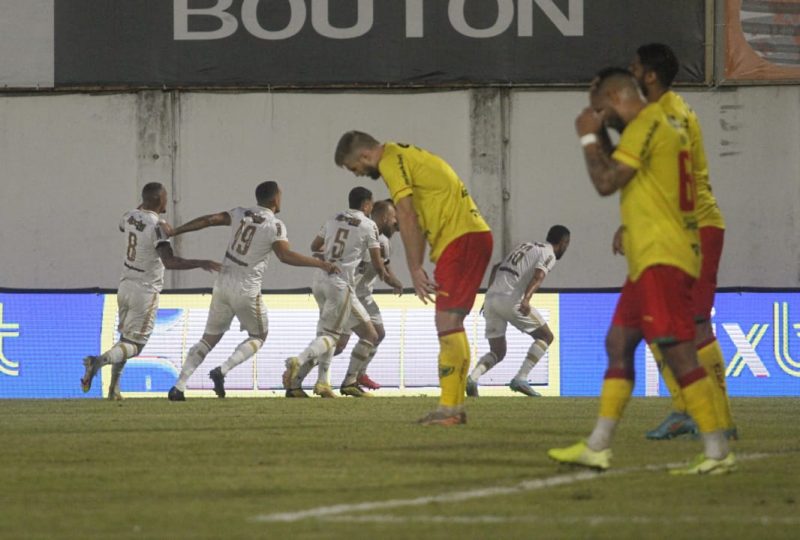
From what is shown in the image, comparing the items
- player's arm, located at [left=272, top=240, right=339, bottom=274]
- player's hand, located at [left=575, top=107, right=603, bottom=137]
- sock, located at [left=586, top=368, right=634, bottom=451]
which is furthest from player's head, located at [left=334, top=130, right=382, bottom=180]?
player's arm, located at [left=272, top=240, right=339, bottom=274]

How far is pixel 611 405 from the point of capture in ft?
23.7

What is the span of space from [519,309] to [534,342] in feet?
2.20

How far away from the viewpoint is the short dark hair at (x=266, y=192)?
51.1 feet

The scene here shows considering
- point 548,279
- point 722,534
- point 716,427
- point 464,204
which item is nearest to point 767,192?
point 548,279

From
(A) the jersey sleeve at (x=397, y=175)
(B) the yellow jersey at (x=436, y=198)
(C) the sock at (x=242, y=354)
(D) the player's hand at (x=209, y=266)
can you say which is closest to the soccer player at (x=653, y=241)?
(A) the jersey sleeve at (x=397, y=175)

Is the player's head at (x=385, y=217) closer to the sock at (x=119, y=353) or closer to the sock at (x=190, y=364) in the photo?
the sock at (x=190, y=364)

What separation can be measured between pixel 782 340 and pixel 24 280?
12.5m

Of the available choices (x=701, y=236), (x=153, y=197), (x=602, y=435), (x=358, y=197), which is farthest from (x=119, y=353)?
(x=602, y=435)

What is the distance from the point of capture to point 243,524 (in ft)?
17.8

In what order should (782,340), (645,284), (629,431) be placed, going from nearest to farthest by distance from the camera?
(645,284), (629,431), (782,340)

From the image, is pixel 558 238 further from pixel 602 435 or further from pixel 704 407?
pixel 704 407

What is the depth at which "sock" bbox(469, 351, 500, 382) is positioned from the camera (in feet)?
56.6

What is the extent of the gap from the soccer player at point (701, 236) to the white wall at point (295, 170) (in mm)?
14997

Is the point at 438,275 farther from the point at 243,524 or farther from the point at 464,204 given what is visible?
the point at 243,524
